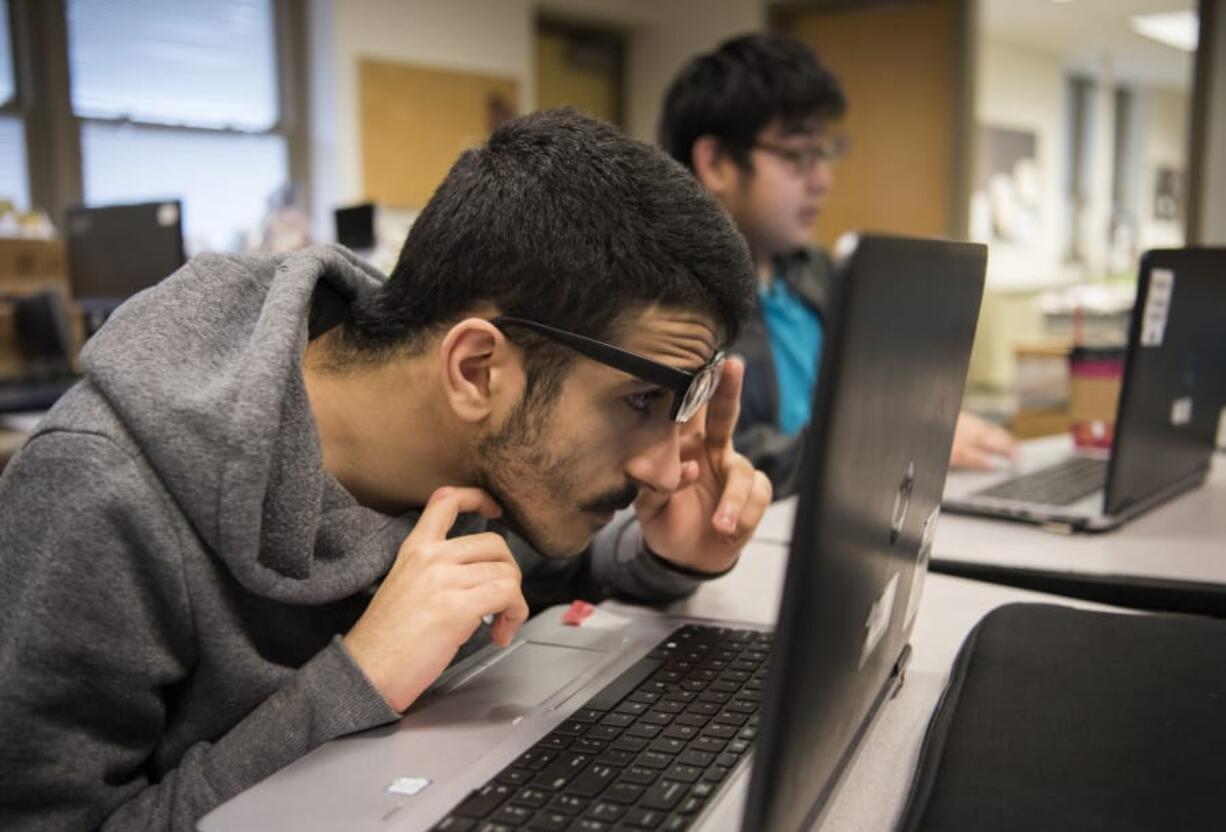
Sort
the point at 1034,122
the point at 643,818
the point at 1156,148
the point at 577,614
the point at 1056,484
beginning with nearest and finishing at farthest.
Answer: the point at 643,818
the point at 577,614
the point at 1056,484
the point at 1034,122
the point at 1156,148

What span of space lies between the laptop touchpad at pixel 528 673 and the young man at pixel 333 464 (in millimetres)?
44

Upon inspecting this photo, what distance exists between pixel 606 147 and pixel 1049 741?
577 millimetres

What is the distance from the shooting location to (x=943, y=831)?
596 millimetres

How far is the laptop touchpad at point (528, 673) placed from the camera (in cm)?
85

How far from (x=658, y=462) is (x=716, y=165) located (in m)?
1.37

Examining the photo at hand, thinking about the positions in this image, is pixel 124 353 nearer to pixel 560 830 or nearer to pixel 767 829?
pixel 560 830

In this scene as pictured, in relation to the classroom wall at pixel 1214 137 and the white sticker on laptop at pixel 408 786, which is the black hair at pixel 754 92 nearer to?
the white sticker on laptop at pixel 408 786

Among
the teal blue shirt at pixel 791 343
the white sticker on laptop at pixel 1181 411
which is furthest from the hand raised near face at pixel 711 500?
the teal blue shirt at pixel 791 343

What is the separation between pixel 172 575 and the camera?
76 cm

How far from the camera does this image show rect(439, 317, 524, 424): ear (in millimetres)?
878

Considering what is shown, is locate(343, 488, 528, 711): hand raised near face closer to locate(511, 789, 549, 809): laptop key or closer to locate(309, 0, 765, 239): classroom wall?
locate(511, 789, 549, 809): laptop key

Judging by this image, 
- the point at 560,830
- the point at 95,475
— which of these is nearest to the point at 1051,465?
the point at 560,830

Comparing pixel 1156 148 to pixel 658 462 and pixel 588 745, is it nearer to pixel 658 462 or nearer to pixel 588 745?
pixel 658 462

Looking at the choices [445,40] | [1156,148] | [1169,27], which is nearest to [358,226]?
[445,40]
